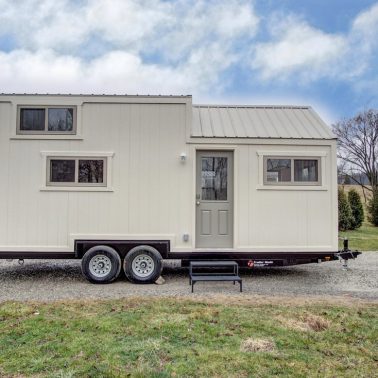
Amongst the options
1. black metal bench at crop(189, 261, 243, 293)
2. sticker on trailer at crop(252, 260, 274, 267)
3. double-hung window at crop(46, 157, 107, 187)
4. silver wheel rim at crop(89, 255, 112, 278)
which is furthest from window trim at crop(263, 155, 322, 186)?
silver wheel rim at crop(89, 255, 112, 278)

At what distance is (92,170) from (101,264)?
1.72 m

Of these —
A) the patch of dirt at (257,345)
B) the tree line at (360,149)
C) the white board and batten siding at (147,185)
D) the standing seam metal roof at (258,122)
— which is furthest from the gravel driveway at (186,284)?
the tree line at (360,149)

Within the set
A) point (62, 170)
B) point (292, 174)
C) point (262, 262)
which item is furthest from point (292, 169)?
point (62, 170)

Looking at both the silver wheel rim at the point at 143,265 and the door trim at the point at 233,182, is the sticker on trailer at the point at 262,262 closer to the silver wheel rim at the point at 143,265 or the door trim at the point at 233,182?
the door trim at the point at 233,182

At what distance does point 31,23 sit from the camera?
9656 millimetres

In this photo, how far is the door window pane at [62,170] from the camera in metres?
6.62

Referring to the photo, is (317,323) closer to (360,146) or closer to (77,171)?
(77,171)

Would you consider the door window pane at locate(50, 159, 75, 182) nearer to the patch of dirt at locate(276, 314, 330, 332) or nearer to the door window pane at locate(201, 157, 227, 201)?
the door window pane at locate(201, 157, 227, 201)

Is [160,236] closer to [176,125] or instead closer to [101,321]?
[176,125]

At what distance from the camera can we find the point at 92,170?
6.66 m

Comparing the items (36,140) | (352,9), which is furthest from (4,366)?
(352,9)

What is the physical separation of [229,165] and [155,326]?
3720 mm

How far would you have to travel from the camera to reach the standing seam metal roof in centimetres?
684

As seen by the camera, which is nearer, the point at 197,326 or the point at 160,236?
the point at 197,326
